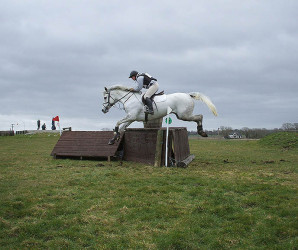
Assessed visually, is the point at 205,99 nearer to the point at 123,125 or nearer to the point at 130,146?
the point at 123,125

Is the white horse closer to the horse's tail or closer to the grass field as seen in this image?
the horse's tail

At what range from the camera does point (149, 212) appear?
492 cm

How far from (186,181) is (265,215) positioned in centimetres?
246

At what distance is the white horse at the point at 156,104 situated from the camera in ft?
32.3

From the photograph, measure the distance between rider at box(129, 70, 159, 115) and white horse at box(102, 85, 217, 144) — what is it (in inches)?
9.3

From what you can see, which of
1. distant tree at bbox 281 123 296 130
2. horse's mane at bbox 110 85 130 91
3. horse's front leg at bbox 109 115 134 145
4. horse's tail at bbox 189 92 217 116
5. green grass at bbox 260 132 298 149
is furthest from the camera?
distant tree at bbox 281 123 296 130

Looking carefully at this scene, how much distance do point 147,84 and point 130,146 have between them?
236cm

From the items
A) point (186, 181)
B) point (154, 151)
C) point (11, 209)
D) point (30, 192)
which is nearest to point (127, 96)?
point (154, 151)

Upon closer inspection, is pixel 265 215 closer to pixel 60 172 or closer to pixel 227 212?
pixel 227 212

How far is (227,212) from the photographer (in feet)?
16.1

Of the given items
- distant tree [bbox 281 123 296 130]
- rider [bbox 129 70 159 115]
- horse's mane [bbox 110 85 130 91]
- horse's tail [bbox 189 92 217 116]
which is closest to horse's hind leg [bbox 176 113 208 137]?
horse's tail [bbox 189 92 217 116]

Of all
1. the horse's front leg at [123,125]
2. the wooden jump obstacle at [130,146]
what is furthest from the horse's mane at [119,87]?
the wooden jump obstacle at [130,146]

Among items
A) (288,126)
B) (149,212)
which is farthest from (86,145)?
(288,126)

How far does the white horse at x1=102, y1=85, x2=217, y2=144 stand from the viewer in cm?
984
